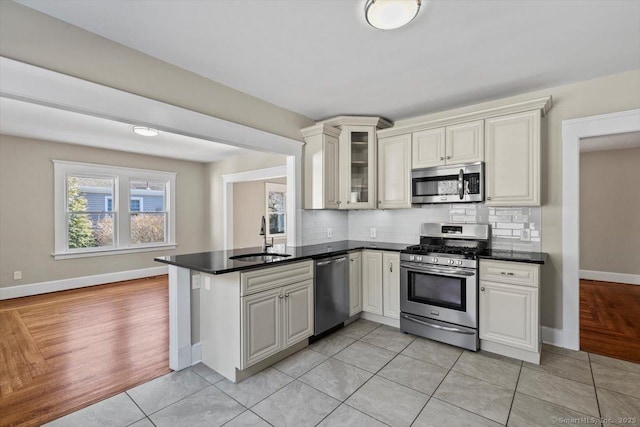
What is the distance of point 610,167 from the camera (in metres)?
5.69

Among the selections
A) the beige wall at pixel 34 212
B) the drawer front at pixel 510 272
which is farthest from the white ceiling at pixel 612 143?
the beige wall at pixel 34 212

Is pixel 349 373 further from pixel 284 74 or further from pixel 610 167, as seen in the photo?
pixel 610 167

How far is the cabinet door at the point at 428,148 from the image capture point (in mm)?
3424

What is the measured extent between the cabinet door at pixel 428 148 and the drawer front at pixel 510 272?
1.22 m

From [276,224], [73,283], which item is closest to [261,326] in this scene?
[73,283]

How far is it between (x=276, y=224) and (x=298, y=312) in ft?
17.6

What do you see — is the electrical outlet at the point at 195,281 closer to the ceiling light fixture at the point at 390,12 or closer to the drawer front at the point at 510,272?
the ceiling light fixture at the point at 390,12

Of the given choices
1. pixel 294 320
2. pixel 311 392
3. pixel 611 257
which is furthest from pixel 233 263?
pixel 611 257

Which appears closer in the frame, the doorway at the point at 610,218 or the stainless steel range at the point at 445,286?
the stainless steel range at the point at 445,286

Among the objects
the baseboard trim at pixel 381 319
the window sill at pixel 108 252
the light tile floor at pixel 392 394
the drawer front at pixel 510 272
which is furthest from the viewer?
the window sill at pixel 108 252

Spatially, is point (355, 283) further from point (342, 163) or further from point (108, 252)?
point (108, 252)

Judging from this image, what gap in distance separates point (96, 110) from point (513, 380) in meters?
3.75

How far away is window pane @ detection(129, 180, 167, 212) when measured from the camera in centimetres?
628

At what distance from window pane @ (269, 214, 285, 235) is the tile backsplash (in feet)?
12.5
